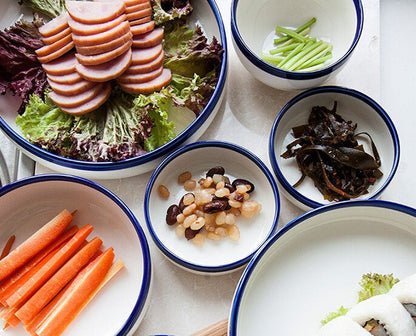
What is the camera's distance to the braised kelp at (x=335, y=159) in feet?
6.22

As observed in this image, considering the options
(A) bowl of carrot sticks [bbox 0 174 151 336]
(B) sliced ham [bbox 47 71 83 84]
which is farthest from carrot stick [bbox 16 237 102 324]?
(B) sliced ham [bbox 47 71 83 84]

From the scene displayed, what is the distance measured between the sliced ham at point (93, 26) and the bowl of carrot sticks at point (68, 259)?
470mm

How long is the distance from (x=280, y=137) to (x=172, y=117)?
385 millimetres

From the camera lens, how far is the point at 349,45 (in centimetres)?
196

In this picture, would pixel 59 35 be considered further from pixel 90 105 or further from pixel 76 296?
pixel 76 296

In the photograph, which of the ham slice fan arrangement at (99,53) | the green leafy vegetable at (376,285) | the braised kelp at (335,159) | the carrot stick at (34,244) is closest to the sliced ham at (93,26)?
the ham slice fan arrangement at (99,53)

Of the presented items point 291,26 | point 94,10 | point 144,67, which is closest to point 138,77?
point 144,67

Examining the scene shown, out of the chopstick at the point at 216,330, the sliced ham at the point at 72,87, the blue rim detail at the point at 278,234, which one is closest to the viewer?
the blue rim detail at the point at 278,234

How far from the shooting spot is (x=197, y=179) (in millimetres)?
1990

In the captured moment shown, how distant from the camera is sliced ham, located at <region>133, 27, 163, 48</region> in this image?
6.16 feet

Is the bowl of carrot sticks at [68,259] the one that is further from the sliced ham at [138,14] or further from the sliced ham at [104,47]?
the sliced ham at [138,14]

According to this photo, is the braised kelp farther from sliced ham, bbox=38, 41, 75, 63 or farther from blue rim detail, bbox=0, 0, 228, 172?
sliced ham, bbox=38, 41, 75, 63

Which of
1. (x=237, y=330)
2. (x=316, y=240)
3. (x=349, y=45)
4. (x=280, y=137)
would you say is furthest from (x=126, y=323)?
(x=349, y=45)

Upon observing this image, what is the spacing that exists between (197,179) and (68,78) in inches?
21.9
